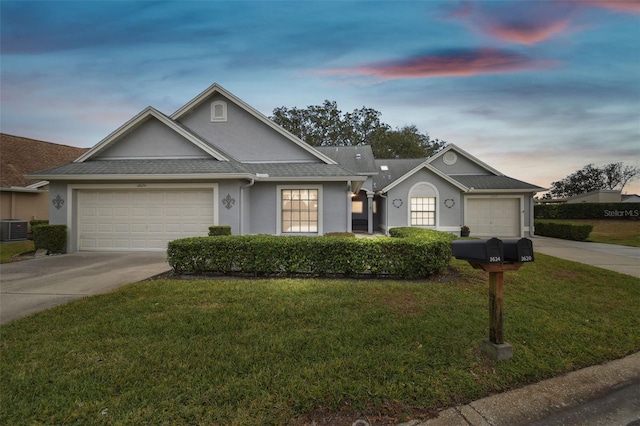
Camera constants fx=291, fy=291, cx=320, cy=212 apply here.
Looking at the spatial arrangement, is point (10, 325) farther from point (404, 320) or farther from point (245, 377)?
point (404, 320)

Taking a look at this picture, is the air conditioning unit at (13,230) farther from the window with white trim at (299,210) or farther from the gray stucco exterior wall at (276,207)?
the window with white trim at (299,210)

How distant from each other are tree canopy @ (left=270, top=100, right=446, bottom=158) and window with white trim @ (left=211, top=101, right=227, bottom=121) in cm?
2489

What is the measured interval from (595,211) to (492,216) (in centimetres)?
1256

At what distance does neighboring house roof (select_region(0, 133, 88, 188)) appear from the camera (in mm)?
16625

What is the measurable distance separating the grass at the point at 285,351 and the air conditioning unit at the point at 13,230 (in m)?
15.0

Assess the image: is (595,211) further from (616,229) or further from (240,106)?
(240,106)

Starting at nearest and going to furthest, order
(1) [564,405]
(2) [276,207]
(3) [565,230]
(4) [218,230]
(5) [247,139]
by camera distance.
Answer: (1) [564,405]
(4) [218,230]
(2) [276,207]
(5) [247,139]
(3) [565,230]

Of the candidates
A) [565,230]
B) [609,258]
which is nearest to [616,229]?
[565,230]

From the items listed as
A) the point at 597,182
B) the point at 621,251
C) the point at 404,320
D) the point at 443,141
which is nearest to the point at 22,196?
the point at 404,320

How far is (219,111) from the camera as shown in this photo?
12961mm

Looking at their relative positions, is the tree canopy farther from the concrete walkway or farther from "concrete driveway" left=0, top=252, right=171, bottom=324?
the concrete walkway

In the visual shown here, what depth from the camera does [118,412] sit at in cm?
233

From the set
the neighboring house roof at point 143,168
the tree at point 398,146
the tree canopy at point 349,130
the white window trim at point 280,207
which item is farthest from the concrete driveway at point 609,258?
the tree canopy at point 349,130

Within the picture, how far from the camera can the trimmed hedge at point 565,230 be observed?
51.3 feet
